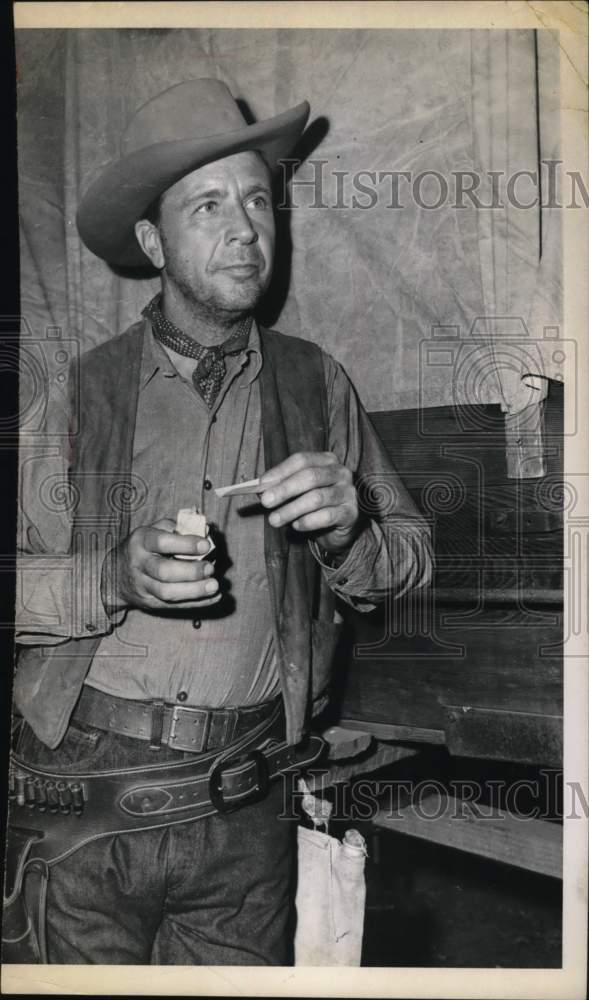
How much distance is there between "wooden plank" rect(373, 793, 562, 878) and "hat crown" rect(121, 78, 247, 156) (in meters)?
1.26

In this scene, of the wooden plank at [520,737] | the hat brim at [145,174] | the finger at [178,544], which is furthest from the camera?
the wooden plank at [520,737]

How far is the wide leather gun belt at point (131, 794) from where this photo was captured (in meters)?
1.42

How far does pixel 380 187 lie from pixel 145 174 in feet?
1.39

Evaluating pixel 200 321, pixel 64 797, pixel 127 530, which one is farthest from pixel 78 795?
pixel 200 321

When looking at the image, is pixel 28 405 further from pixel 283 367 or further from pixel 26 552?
pixel 283 367

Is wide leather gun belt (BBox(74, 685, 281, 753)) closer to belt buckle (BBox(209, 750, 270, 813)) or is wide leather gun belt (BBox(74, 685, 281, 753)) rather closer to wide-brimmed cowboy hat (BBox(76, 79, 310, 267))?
belt buckle (BBox(209, 750, 270, 813))

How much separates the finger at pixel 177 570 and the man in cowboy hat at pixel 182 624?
12 cm

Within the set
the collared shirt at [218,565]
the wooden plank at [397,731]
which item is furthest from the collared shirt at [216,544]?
the wooden plank at [397,731]

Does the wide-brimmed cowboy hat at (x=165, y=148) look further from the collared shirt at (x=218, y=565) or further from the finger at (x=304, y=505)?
the finger at (x=304, y=505)

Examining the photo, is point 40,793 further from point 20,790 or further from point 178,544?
point 178,544

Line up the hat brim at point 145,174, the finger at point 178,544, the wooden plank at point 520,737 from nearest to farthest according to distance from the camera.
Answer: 1. the finger at point 178,544
2. the hat brim at point 145,174
3. the wooden plank at point 520,737

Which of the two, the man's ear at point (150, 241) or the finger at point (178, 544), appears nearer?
the finger at point (178, 544)

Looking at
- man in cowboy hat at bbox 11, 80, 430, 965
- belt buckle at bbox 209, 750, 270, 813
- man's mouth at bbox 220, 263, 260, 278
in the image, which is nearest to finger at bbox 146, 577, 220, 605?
man in cowboy hat at bbox 11, 80, 430, 965

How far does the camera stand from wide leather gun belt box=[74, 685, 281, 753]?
1402 millimetres
